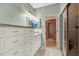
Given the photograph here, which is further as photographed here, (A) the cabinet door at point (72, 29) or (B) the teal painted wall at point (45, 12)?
(B) the teal painted wall at point (45, 12)

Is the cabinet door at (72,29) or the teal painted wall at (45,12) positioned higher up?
the teal painted wall at (45,12)

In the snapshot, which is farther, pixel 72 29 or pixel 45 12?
pixel 45 12

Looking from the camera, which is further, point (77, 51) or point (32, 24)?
point (32, 24)

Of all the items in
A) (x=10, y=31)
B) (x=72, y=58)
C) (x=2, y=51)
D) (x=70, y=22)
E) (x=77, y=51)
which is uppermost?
(x=70, y=22)

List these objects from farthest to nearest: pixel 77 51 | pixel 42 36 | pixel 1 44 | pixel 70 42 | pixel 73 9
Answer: pixel 42 36
pixel 70 42
pixel 73 9
pixel 77 51
pixel 1 44

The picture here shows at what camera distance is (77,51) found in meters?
2.27

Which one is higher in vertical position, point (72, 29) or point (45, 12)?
point (45, 12)

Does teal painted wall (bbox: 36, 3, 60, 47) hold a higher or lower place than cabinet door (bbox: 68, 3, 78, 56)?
higher

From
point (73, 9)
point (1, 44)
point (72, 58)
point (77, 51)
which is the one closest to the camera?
point (72, 58)

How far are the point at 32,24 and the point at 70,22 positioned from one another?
203cm

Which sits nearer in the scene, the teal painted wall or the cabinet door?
the cabinet door

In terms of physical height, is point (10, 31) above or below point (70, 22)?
below

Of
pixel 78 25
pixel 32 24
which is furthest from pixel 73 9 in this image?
pixel 32 24

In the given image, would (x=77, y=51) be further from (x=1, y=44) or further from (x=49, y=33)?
(x=49, y=33)
